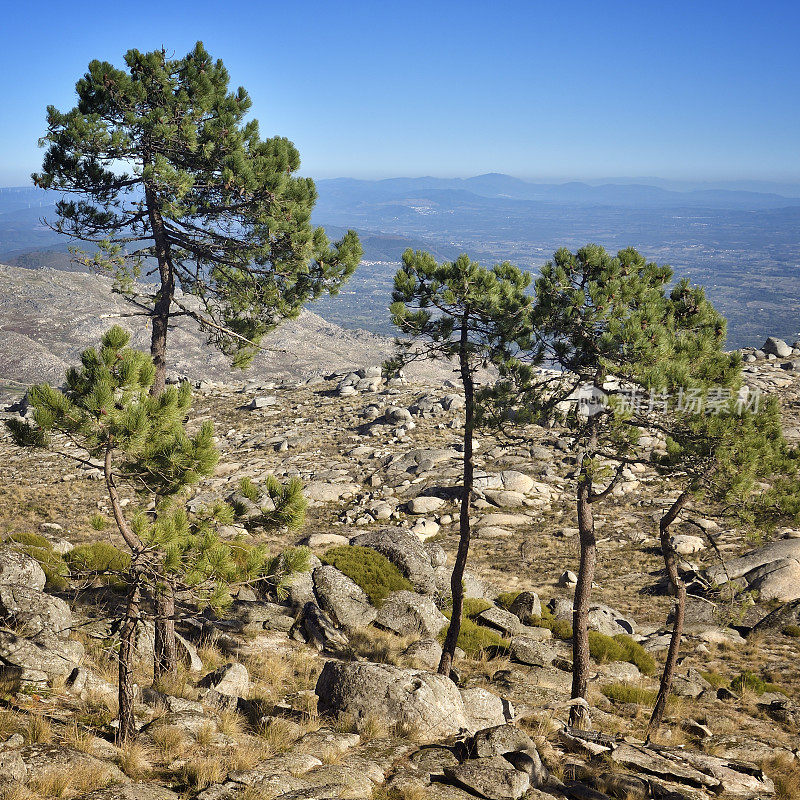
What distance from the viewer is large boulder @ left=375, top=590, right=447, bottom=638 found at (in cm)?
1706

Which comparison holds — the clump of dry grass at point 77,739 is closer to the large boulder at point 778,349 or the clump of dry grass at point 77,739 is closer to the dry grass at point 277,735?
the dry grass at point 277,735

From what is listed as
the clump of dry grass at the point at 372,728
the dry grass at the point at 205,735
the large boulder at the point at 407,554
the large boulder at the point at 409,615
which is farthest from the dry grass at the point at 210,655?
the large boulder at the point at 407,554

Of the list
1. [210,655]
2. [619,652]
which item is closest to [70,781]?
[210,655]

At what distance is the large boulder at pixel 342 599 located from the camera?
54.6 feet

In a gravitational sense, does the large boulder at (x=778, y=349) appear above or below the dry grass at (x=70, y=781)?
above

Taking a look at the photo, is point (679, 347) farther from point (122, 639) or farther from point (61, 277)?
point (61, 277)

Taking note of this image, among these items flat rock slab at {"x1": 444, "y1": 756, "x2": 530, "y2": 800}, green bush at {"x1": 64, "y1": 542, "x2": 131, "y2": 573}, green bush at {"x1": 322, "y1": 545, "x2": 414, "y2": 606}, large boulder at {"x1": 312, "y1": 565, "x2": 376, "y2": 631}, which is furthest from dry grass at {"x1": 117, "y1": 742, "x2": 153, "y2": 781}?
green bush at {"x1": 322, "y1": 545, "x2": 414, "y2": 606}

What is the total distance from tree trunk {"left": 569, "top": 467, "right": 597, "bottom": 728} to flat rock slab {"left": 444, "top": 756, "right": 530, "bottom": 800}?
210 inches

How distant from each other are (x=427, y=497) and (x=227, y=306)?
59.2 ft

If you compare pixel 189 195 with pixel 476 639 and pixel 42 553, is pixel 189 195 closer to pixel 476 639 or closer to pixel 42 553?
pixel 42 553

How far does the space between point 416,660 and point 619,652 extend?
8.16 m

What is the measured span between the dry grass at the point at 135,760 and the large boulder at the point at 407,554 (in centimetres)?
1211

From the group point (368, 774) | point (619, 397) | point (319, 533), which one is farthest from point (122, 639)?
point (319, 533)

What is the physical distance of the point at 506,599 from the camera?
2238 cm
